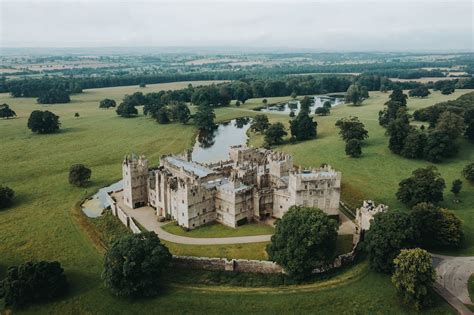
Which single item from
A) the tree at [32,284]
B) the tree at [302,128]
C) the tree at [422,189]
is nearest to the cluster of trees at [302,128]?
the tree at [302,128]

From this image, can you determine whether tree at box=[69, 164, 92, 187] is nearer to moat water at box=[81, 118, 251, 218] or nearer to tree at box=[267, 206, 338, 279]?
moat water at box=[81, 118, 251, 218]

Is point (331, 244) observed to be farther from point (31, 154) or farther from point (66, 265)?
point (31, 154)

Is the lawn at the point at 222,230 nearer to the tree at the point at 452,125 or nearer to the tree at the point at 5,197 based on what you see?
the tree at the point at 5,197

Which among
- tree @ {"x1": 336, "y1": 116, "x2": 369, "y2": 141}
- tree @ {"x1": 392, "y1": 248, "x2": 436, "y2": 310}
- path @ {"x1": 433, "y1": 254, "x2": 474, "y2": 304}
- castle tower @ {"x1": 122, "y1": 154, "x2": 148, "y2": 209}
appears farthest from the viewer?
tree @ {"x1": 336, "y1": 116, "x2": 369, "y2": 141}

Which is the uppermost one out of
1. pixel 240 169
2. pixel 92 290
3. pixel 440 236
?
pixel 240 169

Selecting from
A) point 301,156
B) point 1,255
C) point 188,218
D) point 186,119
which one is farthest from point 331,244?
point 186,119

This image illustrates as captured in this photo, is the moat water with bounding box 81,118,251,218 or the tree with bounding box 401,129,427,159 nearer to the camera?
the moat water with bounding box 81,118,251,218

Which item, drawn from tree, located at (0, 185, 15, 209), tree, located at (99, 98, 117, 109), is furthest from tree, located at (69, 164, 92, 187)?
tree, located at (99, 98, 117, 109)
